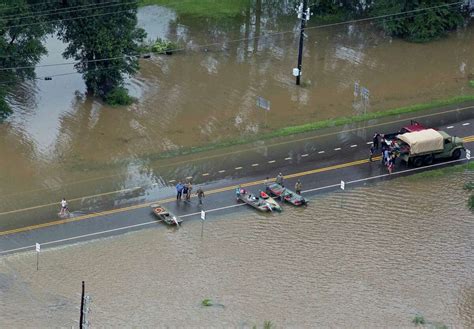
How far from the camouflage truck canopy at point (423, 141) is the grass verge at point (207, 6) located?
26769 mm

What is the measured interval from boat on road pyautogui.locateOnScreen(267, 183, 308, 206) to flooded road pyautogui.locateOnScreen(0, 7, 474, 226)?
636 centimetres

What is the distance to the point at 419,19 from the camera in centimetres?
7331

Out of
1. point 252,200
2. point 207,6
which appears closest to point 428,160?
point 252,200

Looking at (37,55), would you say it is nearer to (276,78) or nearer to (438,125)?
(276,78)

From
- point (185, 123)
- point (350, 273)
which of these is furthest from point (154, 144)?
point (350, 273)

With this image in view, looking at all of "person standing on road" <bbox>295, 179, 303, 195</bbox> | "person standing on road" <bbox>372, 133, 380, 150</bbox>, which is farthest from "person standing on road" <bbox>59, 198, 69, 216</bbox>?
"person standing on road" <bbox>372, 133, 380, 150</bbox>

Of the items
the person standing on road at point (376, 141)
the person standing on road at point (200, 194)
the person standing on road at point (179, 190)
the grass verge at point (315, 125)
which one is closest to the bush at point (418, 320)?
the person standing on road at point (200, 194)

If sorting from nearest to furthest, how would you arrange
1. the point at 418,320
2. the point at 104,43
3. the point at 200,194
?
the point at 418,320
the point at 200,194
the point at 104,43

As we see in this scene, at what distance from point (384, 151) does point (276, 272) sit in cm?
1333

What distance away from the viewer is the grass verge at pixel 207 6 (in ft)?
257

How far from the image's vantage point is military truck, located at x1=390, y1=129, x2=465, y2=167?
2174 inches

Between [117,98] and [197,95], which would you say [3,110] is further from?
[197,95]

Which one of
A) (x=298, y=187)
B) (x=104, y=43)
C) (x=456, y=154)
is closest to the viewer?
(x=298, y=187)

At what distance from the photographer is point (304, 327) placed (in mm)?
41812
